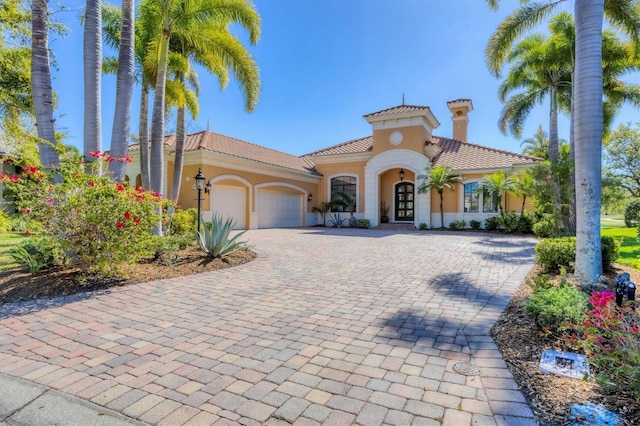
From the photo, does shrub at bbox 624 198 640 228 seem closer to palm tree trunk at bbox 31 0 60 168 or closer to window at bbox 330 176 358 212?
window at bbox 330 176 358 212

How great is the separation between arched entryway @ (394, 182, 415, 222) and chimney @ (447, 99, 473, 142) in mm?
5871

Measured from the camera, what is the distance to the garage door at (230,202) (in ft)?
57.1

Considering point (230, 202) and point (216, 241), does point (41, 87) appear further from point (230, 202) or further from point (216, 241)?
point (230, 202)

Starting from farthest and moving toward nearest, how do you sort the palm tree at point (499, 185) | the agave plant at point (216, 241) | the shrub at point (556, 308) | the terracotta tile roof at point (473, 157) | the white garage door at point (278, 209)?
the white garage door at point (278, 209) → the terracotta tile roof at point (473, 157) → the palm tree at point (499, 185) → the agave plant at point (216, 241) → the shrub at point (556, 308)

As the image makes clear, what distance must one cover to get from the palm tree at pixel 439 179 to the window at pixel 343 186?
5089 mm

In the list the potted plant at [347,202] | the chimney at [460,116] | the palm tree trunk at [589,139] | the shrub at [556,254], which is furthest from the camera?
the chimney at [460,116]

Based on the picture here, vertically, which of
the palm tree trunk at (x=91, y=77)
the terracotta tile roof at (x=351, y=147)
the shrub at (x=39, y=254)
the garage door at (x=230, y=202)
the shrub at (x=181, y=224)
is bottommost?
the shrub at (x=39, y=254)

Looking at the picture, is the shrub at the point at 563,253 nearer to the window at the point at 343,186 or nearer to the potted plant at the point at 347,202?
the potted plant at the point at 347,202

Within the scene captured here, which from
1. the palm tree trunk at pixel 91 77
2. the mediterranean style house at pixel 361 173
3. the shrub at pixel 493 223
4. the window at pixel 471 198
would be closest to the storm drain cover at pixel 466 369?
the palm tree trunk at pixel 91 77

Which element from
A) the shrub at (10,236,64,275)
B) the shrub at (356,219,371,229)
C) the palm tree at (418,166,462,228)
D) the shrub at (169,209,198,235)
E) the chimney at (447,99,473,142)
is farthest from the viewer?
the chimney at (447,99,473,142)

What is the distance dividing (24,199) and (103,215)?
137cm

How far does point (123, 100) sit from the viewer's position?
307 inches

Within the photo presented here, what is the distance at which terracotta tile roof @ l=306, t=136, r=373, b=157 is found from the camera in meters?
23.0

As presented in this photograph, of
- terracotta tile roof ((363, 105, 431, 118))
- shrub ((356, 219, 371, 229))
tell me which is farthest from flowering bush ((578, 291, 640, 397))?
terracotta tile roof ((363, 105, 431, 118))
